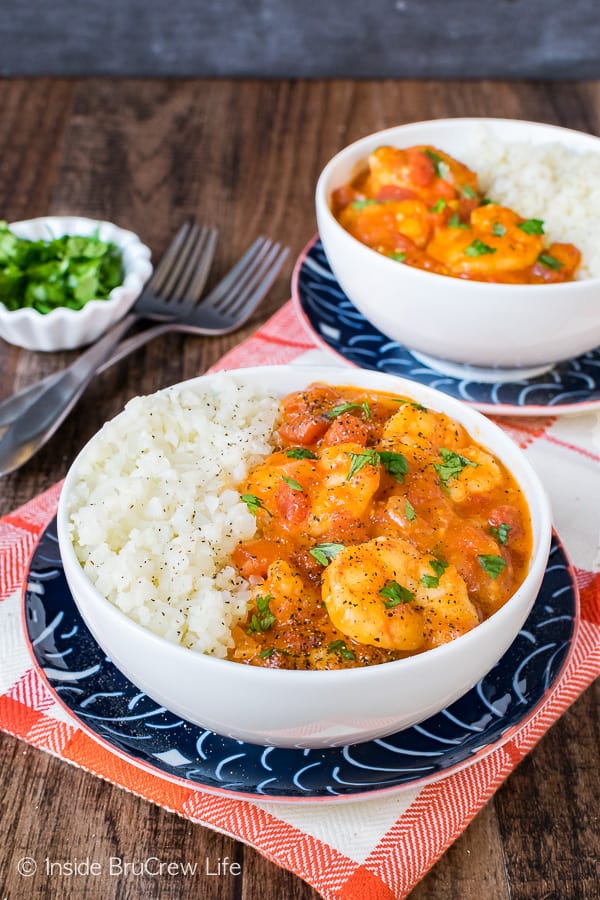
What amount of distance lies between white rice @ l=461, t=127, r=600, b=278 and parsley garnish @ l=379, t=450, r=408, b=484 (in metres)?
1.36

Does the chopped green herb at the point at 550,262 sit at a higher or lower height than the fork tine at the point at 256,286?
higher

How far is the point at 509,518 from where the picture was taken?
2.38 meters

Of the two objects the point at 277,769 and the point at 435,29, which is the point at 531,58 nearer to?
the point at 435,29

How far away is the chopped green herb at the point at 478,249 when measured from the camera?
3.24 m

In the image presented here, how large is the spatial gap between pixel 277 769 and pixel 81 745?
1.63ft

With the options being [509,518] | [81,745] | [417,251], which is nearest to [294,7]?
[417,251]

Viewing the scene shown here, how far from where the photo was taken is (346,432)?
2422 mm

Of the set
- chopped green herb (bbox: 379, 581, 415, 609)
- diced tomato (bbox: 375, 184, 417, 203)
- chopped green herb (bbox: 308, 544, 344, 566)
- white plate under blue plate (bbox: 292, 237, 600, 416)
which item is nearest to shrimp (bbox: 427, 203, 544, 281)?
diced tomato (bbox: 375, 184, 417, 203)

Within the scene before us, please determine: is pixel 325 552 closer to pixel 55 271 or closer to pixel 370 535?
pixel 370 535

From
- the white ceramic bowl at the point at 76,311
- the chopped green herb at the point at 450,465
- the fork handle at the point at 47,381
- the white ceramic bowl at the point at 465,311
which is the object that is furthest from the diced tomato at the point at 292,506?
the white ceramic bowl at the point at 76,311

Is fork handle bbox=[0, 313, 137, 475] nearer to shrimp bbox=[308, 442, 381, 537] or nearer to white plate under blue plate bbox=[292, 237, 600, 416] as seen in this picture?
white plate under blue plate bbox=[292, 237, 600, 416]

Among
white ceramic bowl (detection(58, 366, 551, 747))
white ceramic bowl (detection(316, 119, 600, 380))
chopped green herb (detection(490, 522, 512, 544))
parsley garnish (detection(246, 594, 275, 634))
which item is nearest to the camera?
white ceramic bowl (detection(58, 366, 551, 747))

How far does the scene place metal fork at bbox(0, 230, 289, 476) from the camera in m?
Answer: 3.16

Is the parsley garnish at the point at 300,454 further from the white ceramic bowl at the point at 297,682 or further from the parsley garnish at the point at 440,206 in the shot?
the parsley garnish at the point at 440,206
